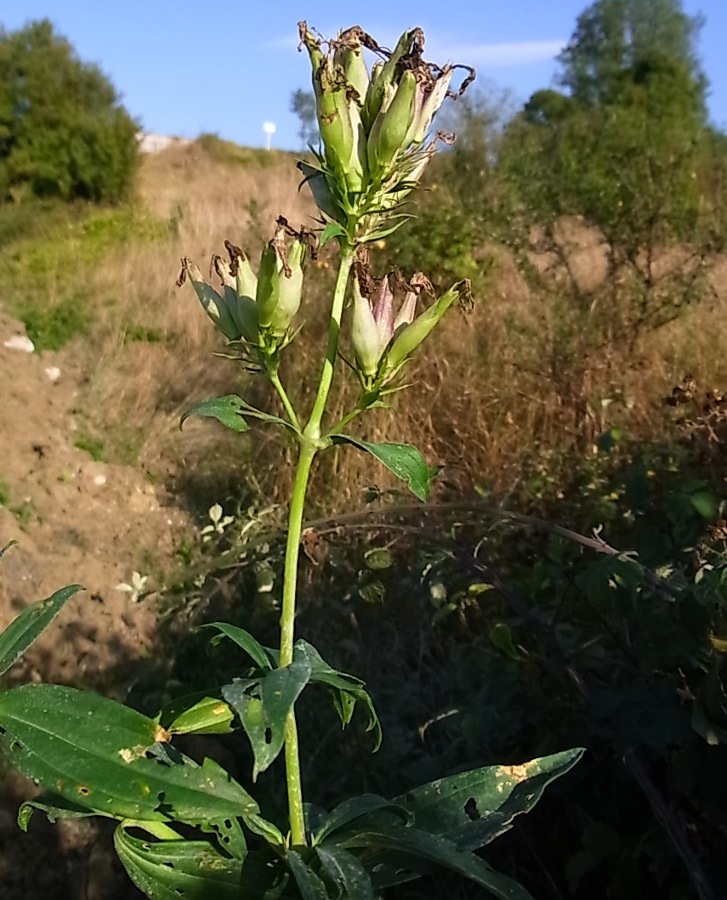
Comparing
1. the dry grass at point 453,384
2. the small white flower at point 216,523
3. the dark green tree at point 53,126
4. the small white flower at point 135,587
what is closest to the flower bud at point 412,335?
the dry grass at point 453,384

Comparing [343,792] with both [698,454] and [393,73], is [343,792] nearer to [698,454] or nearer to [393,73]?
[698,454]

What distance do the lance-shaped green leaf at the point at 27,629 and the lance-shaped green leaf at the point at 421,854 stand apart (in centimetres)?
31

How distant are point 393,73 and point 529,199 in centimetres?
443

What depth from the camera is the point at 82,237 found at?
9727 millimetres

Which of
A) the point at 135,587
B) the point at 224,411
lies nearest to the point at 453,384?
the point at 135,587

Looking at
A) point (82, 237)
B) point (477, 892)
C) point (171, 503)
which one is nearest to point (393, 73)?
point (477, 892)

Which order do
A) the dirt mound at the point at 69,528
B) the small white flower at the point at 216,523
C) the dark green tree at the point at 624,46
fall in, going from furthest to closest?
1. the dark green tree at the point at 624,46
2. the small white flower at the point at 216,523
3. the dirt mound at the point at 69,528

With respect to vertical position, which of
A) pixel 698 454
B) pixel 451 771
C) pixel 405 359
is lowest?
pixel 451 771

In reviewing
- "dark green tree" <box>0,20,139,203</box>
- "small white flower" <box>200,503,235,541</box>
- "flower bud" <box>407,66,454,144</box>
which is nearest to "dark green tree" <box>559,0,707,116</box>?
"dark green tree" <box>0,20,139,203</box>

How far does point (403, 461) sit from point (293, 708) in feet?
0.71

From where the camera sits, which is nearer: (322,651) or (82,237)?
(322,651)

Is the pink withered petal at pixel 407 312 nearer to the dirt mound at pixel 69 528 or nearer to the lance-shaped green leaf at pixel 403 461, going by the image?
the lance-shaped green leaf at pixel 403 461

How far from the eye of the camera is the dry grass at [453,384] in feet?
12.4

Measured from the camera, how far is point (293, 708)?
0.79 meters
